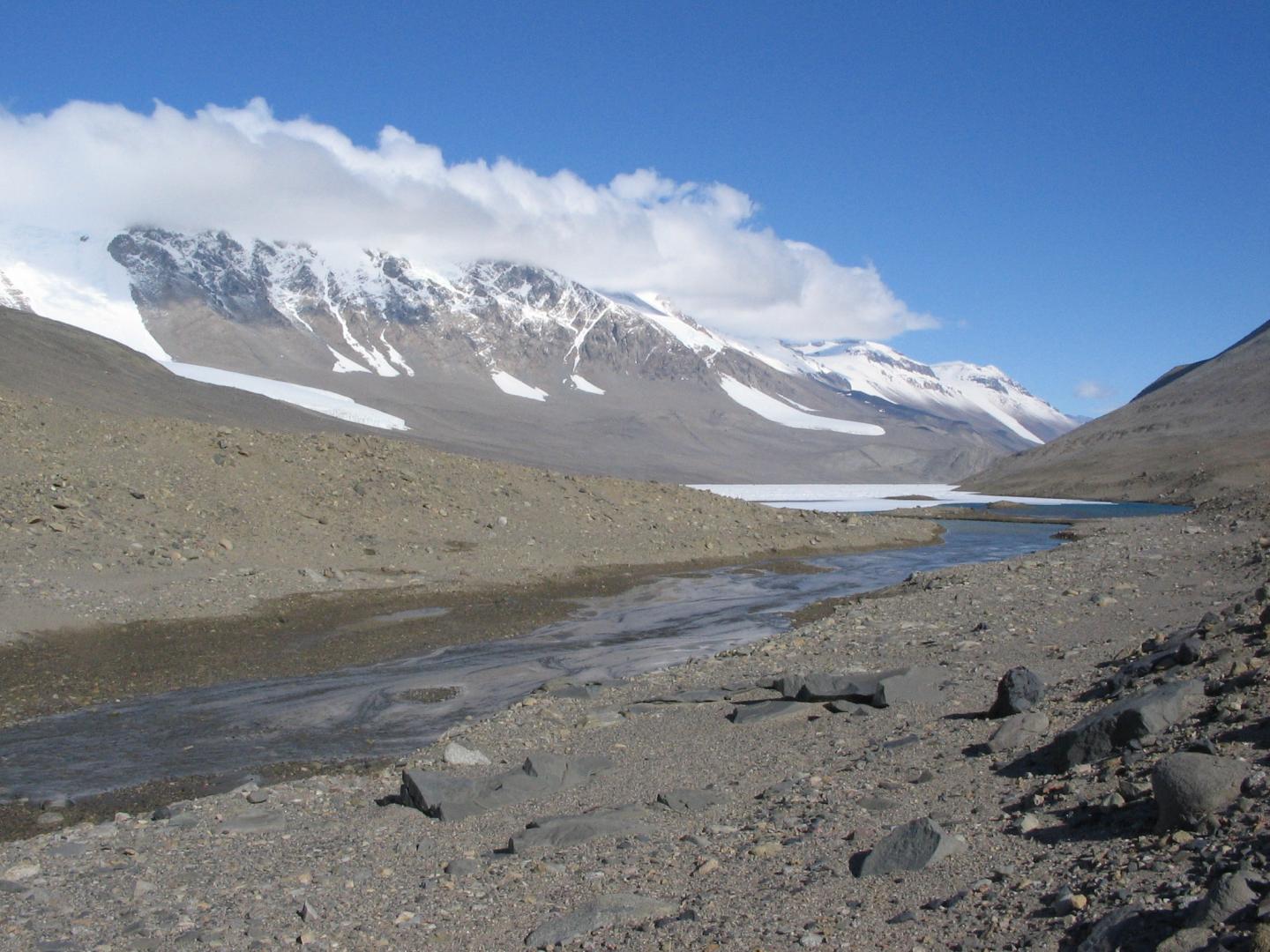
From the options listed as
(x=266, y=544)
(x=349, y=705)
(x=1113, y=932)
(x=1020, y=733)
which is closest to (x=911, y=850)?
(x=1113, y=932)

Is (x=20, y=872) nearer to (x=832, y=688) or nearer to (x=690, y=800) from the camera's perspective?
(x=690, y=800)

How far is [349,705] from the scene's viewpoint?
1477 cm

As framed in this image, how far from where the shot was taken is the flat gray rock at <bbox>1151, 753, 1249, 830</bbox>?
6188 mm

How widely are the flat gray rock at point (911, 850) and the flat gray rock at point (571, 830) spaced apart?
1.98m

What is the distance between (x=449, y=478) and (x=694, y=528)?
29.7 feet

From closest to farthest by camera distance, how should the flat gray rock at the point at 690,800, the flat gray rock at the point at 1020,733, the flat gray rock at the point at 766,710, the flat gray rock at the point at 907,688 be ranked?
the flat gray rock at the point at 690,800
the flat gray rock at the point at 1020,733
the flat gray rock at the point at 907,688
the flat gray rock at the point at 766,710

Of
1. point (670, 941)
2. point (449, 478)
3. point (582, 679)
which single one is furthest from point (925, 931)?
point (449, 478)

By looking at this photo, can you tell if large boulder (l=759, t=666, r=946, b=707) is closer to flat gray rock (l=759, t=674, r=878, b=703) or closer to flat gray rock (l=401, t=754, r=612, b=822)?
flat gray rock (l=759, t=674, r=878, b=703)

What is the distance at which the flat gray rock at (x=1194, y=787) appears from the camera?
619 centimetres

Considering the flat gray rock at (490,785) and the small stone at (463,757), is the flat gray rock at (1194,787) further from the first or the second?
the small stone at (463,757)

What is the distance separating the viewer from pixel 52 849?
27.4 ft

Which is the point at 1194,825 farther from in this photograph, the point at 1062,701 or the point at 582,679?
the point at 582,679

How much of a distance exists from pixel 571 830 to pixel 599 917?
1.59 meters

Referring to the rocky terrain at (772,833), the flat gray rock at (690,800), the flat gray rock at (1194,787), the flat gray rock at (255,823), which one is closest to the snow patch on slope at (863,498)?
the rocky terrain at (772,833)
